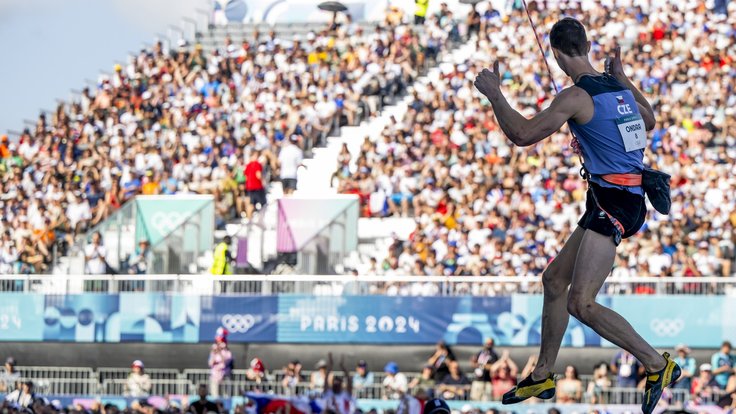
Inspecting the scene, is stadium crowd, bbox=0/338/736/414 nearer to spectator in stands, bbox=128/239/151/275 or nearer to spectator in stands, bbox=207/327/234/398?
spectator in stands, bbox=207/327/234/398

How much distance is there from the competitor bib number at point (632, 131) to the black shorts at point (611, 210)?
Result: 0.93 ft

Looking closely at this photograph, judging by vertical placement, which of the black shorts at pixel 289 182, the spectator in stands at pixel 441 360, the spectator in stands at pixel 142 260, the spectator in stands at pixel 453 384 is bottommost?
the spectator in stands at pixel 453 384

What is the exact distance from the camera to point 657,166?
26.3 metres

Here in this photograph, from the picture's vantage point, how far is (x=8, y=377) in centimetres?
2488

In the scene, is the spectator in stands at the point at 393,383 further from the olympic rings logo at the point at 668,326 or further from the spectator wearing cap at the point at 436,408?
the spectator wearing cap at the point at 436,408

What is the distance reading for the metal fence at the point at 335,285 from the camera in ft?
78.3

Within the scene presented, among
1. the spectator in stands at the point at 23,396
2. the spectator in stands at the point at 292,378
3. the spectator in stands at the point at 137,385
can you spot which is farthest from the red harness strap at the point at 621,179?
the spectator in stands at the point at 137,385

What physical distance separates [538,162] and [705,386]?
6.84 m

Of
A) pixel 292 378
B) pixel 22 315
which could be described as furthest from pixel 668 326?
pixel 22 315

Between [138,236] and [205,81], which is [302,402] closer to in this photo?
[138,236]

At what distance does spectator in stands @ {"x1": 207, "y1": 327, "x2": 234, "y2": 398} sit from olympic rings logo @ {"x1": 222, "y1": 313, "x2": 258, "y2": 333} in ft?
3.64

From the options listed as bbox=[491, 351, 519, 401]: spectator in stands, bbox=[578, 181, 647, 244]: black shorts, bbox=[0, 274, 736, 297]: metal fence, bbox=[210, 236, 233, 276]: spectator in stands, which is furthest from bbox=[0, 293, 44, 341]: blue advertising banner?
bbox=[578, 181, 647, 244]: black shorts

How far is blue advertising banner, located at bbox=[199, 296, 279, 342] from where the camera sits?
84.4 ft

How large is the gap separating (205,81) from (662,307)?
47.3ft
